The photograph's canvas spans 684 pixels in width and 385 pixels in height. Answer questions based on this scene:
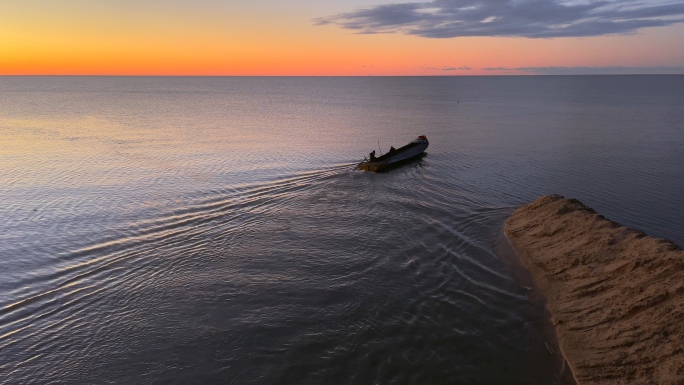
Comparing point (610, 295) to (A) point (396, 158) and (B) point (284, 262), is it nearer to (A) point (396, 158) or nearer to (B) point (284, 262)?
(B) point (284, 262)

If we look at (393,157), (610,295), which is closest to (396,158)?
(393,157)

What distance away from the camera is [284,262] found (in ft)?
62.7

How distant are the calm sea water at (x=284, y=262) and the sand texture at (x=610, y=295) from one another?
0.85m

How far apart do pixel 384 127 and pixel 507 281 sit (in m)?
52.4

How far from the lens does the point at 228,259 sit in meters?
19.3

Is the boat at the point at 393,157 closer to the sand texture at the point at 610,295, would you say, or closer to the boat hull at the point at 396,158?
the boat hull at the point at 396,158

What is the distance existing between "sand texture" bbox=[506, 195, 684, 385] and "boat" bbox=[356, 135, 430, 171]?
1754cm

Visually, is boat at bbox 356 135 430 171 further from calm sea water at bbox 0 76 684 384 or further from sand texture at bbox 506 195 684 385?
sand texture at bbox 506 195 684 385

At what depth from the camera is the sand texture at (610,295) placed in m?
11.1

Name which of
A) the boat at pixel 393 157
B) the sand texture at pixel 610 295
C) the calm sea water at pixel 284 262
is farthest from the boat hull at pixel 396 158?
the sand texture at pixel 610 295

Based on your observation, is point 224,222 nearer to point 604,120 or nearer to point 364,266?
point 364,266

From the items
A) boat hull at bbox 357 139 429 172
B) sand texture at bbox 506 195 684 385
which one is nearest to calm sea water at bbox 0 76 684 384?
sand texture at bbox 506 195 684 385

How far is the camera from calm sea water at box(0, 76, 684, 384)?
12730 mm

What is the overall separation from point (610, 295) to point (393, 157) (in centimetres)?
2621
